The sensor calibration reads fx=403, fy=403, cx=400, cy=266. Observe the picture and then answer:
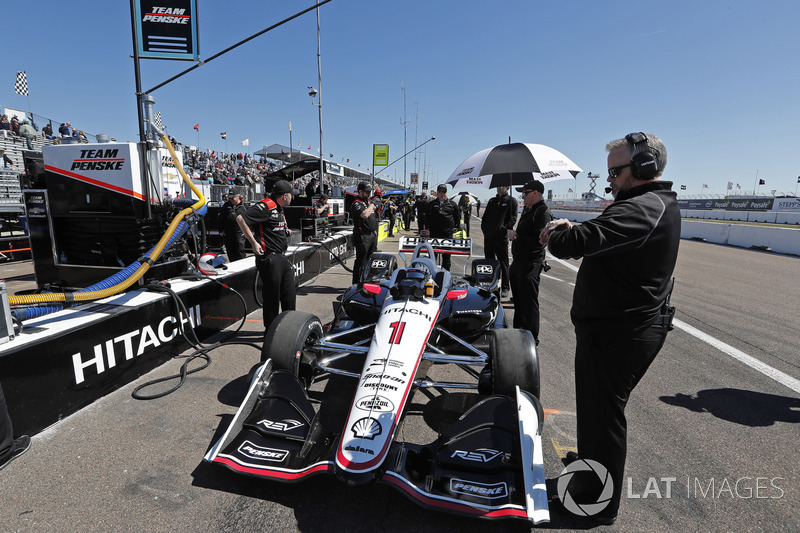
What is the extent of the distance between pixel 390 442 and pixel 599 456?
1.04 m

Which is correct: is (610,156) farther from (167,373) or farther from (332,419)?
(167,373)

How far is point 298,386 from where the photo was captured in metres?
2.65

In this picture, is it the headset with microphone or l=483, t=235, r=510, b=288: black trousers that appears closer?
the headset with microphone

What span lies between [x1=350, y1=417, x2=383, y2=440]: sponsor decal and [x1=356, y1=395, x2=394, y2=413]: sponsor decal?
0.07m

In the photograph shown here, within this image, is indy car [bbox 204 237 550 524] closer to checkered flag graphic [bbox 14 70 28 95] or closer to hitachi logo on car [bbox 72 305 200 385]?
hitachi logo on car [bbox 72 305 200 385]

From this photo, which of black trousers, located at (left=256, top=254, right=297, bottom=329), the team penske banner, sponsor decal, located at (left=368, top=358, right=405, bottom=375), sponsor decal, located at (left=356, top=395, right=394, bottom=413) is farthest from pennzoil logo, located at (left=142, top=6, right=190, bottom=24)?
sponsor decal, located at (left=356, top=395, right=394, bottom=413)

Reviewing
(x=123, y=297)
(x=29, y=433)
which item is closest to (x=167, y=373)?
(x=123, y=297)

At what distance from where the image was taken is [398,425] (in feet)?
7.47

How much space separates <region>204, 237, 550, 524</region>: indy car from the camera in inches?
76.4

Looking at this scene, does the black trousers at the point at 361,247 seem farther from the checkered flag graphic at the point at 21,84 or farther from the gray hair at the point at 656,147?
the checkered flag graphic at the point at 21,84

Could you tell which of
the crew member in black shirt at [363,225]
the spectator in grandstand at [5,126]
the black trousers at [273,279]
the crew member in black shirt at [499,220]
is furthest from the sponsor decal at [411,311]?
the spectator in grandstand at [5,126]

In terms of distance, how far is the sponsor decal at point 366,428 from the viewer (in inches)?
81.8

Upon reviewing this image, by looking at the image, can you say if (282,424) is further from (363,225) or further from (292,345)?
(363,225)

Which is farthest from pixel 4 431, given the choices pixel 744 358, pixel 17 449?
pixel 744 358
